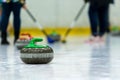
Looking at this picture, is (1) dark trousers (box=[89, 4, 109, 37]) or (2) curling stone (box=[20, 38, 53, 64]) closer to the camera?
(2) curling stone (box=[20, 38, 53, 64])

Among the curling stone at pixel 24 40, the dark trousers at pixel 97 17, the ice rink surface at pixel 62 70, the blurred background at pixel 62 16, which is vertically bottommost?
the blurred background at pixel 62 16

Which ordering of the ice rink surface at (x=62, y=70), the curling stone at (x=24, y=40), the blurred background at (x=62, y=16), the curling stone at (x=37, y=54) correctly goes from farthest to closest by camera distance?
the blurred background at (x=62, y=16), the curling stone at (x=24, y=40), the curling stone at (x=37, y=54), the ice rink surface at (x=62, y=70)

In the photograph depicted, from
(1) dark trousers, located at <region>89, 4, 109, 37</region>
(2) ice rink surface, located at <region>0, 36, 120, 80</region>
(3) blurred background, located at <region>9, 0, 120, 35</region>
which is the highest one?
(2) ice rink surface, located at <region>0, 36, 120, 80</region>

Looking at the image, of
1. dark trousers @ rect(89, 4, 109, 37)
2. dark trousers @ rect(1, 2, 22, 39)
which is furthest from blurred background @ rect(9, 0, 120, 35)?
dark trousers @ rect(1, 2, 22, 39)

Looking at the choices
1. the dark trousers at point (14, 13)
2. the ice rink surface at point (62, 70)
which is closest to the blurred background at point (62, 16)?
the dark trousers at point (14, 13)

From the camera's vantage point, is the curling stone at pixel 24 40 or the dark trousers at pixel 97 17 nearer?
the curling stone at pixel 24 40

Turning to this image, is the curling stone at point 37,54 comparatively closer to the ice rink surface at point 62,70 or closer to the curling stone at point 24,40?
the ice rink surface at point 62,70

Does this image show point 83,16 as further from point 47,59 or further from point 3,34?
point 47,59

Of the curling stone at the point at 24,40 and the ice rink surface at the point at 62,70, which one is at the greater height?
the ice rink surface at the point at 62,70

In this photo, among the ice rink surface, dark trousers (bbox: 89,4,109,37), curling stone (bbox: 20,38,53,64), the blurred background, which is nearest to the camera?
the ice rink surface

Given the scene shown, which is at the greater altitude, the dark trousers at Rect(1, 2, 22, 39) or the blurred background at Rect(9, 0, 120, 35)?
the dark trousers at Rect(1, 2, 22, 39)

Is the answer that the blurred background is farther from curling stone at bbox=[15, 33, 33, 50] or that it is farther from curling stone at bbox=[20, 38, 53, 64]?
curling stone at bbox=[20, 38, 53, 64]

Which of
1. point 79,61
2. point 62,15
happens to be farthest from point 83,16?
point 79,61

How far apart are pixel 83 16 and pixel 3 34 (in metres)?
4.79
